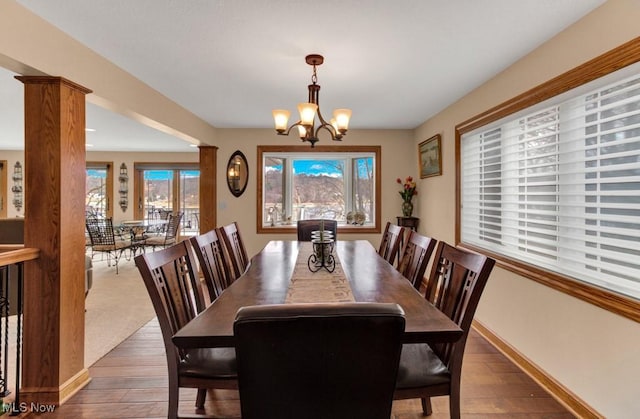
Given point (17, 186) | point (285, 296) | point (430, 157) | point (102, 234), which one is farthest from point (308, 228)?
point (17, 186)

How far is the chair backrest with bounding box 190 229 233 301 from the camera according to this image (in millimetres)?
2076

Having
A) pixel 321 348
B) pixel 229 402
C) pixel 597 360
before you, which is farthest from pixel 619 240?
pixel 229 402

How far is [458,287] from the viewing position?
1552 mm

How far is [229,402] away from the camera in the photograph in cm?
205

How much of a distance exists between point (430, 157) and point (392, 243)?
78.5 inches

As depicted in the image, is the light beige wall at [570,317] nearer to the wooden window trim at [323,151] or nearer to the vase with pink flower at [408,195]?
the vase with pink flower at [408,195]

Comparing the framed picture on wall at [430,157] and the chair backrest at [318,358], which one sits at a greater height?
the framed picture on wall at [430,157]

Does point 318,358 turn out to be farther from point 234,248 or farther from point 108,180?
point 108,180

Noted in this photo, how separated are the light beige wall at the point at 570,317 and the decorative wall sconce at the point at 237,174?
3.21 meters

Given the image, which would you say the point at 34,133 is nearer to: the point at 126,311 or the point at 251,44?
the point at 251,44

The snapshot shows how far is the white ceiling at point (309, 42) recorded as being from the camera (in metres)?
1.84

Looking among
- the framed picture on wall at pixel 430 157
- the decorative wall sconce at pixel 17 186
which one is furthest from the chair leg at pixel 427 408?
the decorative wall sconce at pixel 17 186

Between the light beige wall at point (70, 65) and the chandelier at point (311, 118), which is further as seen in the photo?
the chandelier at point (311, 118)

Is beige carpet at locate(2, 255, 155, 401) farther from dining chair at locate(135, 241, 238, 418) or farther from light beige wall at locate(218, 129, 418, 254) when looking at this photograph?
light beige wall at locate(218, 129, 418, 254)
